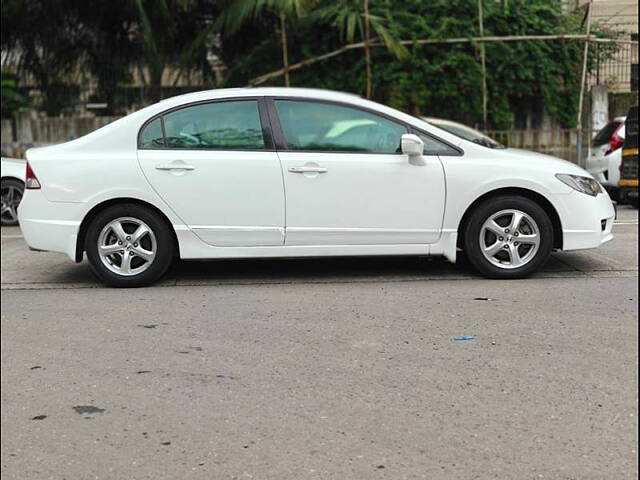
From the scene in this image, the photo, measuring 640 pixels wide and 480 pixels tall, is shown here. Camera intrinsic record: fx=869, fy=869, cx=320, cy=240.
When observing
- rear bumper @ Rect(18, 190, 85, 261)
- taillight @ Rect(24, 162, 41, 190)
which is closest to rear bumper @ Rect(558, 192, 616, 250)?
rear bumper @ Rect(18, 190, 85, 261)

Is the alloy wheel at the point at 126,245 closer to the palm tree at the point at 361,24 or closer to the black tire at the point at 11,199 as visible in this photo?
the black tire at the point at 11,199

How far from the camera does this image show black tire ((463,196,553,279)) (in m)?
6.62

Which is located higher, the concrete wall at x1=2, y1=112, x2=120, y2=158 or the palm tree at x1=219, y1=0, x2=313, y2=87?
the palm tree at x1=219, y1=0, x2=313, y2=87

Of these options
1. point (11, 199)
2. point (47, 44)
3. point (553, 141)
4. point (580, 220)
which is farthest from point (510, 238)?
point (47, 44)

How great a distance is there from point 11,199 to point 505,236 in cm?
698

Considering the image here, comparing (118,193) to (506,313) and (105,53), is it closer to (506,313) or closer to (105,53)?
(506,313)

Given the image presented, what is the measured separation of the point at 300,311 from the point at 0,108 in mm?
12200

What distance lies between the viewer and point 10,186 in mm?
11047

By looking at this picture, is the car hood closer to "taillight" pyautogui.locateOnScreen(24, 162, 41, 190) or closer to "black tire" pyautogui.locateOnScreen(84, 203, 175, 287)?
"black tire" pyautogui.locateOnScreen(84, 203, 175, 287)

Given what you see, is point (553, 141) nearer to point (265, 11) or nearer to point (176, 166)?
point (265, 11)

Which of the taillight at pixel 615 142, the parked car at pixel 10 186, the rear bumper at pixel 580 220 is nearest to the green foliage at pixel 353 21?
the taillight at pixel 615 142

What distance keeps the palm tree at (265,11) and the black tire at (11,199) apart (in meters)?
5.15

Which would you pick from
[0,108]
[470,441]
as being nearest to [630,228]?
[470,441]

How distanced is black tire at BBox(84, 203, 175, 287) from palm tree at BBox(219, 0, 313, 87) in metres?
8.07
